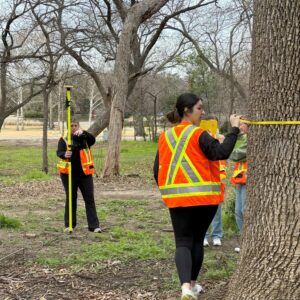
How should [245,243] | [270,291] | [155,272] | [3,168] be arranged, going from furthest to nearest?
[3,168], [155,272], [245,243], [270,291]

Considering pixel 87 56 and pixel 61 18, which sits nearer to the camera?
pixel 61 18

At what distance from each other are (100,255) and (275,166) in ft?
9.92

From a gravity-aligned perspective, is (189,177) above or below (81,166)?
above

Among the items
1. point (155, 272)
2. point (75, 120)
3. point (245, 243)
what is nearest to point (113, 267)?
point (155, 272)

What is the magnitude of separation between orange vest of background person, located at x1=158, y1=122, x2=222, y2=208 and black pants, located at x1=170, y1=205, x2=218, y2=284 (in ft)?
0.33

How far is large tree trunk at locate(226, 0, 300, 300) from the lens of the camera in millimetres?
3621

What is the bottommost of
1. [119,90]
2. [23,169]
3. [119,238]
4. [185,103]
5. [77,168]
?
[23,169]

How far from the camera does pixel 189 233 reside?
14.1ft

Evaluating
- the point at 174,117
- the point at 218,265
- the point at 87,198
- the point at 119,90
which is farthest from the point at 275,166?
the point at 119,90

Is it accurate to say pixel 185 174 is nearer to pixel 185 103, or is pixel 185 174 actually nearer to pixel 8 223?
pixel 185 103

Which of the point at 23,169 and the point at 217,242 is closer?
the point at 217,242

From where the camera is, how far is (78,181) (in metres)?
7.80

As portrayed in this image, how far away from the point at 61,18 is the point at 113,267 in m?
15.2

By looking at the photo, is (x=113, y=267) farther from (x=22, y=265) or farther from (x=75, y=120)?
(x=75, y=120)
